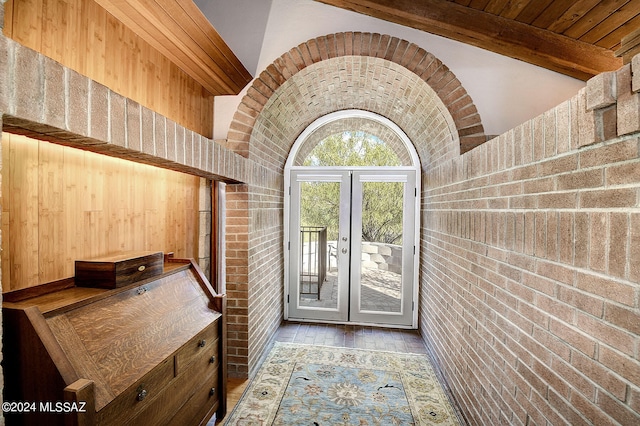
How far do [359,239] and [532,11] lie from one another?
2.63 meters

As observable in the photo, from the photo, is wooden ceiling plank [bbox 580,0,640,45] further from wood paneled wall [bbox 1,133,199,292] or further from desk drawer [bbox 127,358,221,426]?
desk drawer [bbox 127,358,221,426]

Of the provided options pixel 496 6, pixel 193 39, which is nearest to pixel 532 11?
pixel 496 6

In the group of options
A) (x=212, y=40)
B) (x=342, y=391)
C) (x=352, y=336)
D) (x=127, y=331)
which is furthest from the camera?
(x=352, y=336)

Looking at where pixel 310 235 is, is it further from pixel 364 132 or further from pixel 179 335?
pixel 179 335

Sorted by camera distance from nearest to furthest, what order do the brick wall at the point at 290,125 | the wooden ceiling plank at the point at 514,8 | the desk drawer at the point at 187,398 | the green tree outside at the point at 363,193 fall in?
1. the desk drawer at the point at 187,398
2. the wooden ceiling plank at the point at 514,8
3. the brick wall at the point at 290,125
4. the green tree outside at the point at 363,193

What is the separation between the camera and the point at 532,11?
1992mm

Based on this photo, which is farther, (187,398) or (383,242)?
(383,242)

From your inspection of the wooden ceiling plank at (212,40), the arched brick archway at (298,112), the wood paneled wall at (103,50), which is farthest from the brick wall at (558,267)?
the wood paneled wall at (103,50)

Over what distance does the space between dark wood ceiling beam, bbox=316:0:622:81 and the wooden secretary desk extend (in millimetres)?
2449

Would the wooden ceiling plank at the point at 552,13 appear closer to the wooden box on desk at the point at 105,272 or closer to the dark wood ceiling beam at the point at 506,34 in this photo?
the dark wood ceiling beam at the point at 506,34

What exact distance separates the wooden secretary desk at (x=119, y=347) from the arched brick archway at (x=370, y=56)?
129cm

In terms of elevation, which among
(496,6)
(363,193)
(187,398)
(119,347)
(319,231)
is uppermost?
(496,6)

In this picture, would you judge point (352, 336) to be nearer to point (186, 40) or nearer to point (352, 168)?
point (352, 168)

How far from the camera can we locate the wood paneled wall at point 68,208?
1.25 meters
